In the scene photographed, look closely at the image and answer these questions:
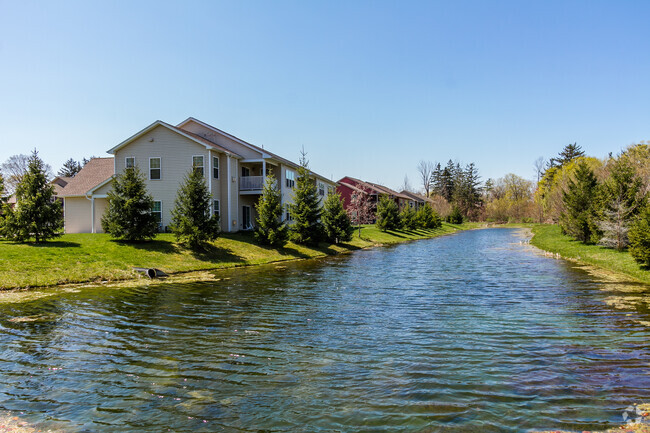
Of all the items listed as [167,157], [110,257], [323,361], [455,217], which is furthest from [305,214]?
[455,217]

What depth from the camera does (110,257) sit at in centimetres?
2031

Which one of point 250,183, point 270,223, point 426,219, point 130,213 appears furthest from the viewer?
point 426,219

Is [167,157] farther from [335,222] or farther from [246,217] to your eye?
[335,222]

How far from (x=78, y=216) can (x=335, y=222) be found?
2114 centimetres

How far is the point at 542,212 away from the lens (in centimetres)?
8562

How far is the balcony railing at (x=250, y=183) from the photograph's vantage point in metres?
33.3

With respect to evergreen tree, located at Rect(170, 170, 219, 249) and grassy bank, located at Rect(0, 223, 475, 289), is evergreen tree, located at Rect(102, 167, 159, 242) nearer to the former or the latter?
grassy bank, located at Rect(0, 223, 475, 289)

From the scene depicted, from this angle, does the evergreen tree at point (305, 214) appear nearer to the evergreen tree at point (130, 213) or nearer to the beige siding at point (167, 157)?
the beige siding at point (167, 157)

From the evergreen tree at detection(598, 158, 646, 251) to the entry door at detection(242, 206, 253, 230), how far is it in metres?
25.0

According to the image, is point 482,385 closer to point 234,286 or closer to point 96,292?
point 234,286

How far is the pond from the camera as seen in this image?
5641mm

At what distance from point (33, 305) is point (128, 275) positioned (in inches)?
230

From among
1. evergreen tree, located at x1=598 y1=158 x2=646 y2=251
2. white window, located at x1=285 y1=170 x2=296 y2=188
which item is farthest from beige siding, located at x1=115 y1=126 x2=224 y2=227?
evergreen tree, located at x1=598 y1=158 x2=646 y2=251

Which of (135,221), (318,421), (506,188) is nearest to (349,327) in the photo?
(318,421)
